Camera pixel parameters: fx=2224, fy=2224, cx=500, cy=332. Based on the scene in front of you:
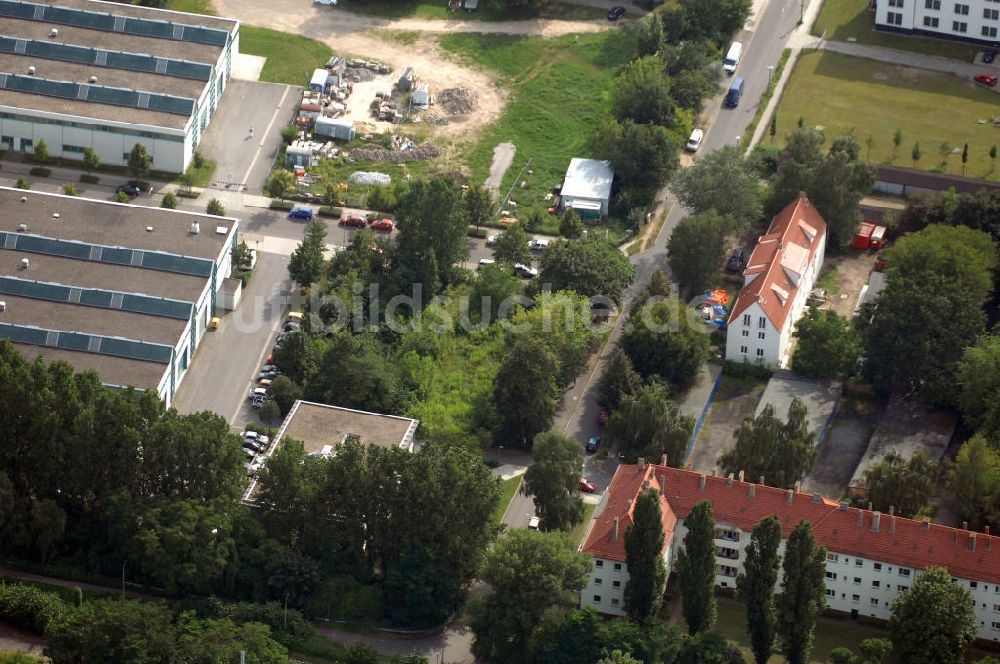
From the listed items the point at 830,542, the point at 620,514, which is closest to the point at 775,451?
the point at 830,542

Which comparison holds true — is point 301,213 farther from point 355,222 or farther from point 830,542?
point 830,542

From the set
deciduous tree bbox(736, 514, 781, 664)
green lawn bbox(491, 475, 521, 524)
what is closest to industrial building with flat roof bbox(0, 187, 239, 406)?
green lawn bbox(491, 475, 521, 524)

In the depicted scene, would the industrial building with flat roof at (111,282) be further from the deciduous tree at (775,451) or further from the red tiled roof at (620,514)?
the deciduous tree at (775,451)

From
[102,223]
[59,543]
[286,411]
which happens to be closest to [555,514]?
[286,411]

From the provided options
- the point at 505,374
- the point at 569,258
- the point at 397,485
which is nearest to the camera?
the point at 397,485

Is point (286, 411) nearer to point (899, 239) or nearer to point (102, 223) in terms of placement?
point (102, 223)

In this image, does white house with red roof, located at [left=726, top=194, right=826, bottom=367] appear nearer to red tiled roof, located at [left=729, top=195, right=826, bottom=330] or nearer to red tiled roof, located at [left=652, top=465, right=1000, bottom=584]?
red tiled roof, located at [left=729, top=195, right=826, bottom=330]
